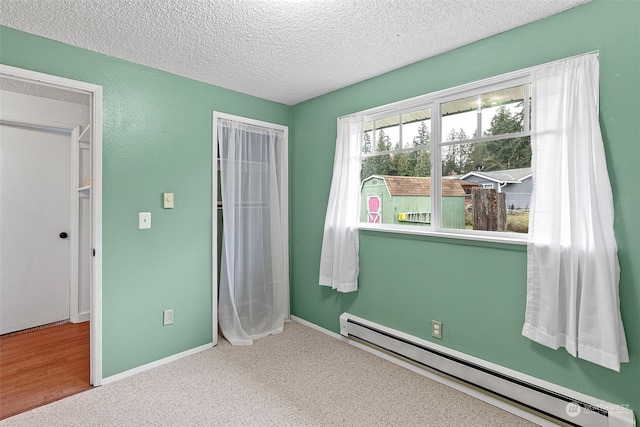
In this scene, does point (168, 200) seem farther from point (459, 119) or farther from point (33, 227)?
point (459, 119)

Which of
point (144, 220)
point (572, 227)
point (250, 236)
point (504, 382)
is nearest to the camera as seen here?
point (572, 227)

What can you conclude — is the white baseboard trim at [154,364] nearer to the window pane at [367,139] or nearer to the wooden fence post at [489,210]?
the window pane at [367,139]

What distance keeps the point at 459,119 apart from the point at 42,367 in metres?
3.73

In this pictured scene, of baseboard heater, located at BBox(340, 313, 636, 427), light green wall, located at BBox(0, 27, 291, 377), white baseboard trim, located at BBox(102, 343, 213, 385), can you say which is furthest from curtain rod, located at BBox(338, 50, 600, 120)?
white baseboard trim, located at BBox(102, 343, 213, 385)

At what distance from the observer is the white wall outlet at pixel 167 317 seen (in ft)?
8.56

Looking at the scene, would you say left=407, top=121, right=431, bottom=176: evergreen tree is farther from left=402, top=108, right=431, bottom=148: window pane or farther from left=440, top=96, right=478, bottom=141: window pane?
left=440, top=96, right=478, bottom=141: window pane

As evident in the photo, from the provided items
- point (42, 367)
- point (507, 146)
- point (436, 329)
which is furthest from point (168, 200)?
point (507, 146)

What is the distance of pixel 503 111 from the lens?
209cm

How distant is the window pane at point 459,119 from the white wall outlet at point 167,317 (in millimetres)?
2588

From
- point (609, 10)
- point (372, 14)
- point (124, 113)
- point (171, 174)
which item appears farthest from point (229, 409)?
point (609, 10)

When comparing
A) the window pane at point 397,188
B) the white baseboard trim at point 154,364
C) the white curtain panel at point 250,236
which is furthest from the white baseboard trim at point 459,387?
the white baseboard trim at point 154,364

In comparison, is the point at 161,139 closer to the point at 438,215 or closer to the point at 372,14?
the point at 372,14

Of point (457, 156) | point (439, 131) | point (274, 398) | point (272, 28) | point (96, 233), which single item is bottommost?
point (274, 398)

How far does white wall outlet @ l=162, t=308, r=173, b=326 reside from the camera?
2.61 m
